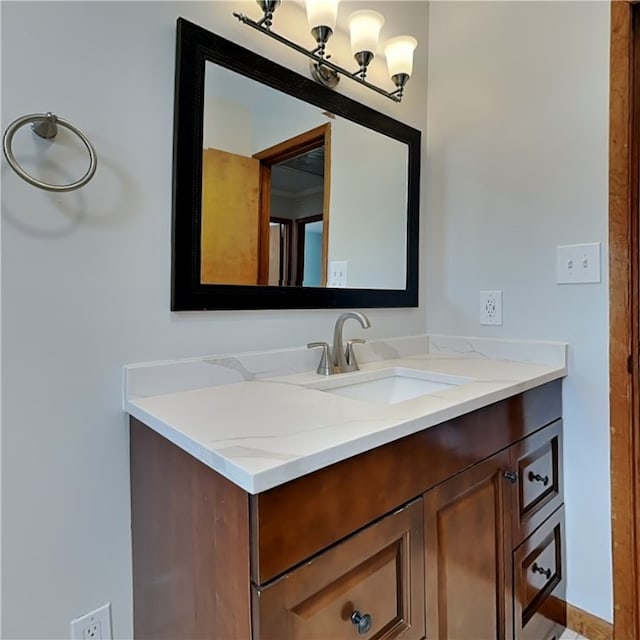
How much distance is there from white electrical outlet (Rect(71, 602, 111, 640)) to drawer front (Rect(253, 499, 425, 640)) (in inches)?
22.4

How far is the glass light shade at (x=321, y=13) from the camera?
47.3 inches

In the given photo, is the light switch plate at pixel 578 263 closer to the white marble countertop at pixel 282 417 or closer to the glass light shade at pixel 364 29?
the white marble countertop at pixel 282 417

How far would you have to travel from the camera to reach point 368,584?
771 millimetres

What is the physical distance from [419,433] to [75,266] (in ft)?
2.61

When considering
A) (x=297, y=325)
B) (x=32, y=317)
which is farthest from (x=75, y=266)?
(x=297, y=325)

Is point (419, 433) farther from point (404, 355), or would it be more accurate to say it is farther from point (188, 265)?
point (404, 355)

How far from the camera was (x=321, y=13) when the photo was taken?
1.20 metres

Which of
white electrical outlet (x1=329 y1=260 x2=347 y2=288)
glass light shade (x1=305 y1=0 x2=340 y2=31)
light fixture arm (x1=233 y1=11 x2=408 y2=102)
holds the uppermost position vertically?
glass light shade (x1=305 y1=0 x2=340 y2=31)

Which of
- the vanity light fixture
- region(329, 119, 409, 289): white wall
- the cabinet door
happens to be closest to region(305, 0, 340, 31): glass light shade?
the vanity light fixture

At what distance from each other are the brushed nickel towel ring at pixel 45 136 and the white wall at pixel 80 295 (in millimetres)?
26

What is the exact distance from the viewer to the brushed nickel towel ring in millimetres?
798

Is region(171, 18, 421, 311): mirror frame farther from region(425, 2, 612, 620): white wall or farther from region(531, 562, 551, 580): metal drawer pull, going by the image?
region(531, 562, 551, 580): metal drawer pull

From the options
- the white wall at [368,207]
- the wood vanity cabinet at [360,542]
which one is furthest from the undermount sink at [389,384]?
the white wall at [368,207]

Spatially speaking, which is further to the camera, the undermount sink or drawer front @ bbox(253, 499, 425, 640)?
the undermount sink
